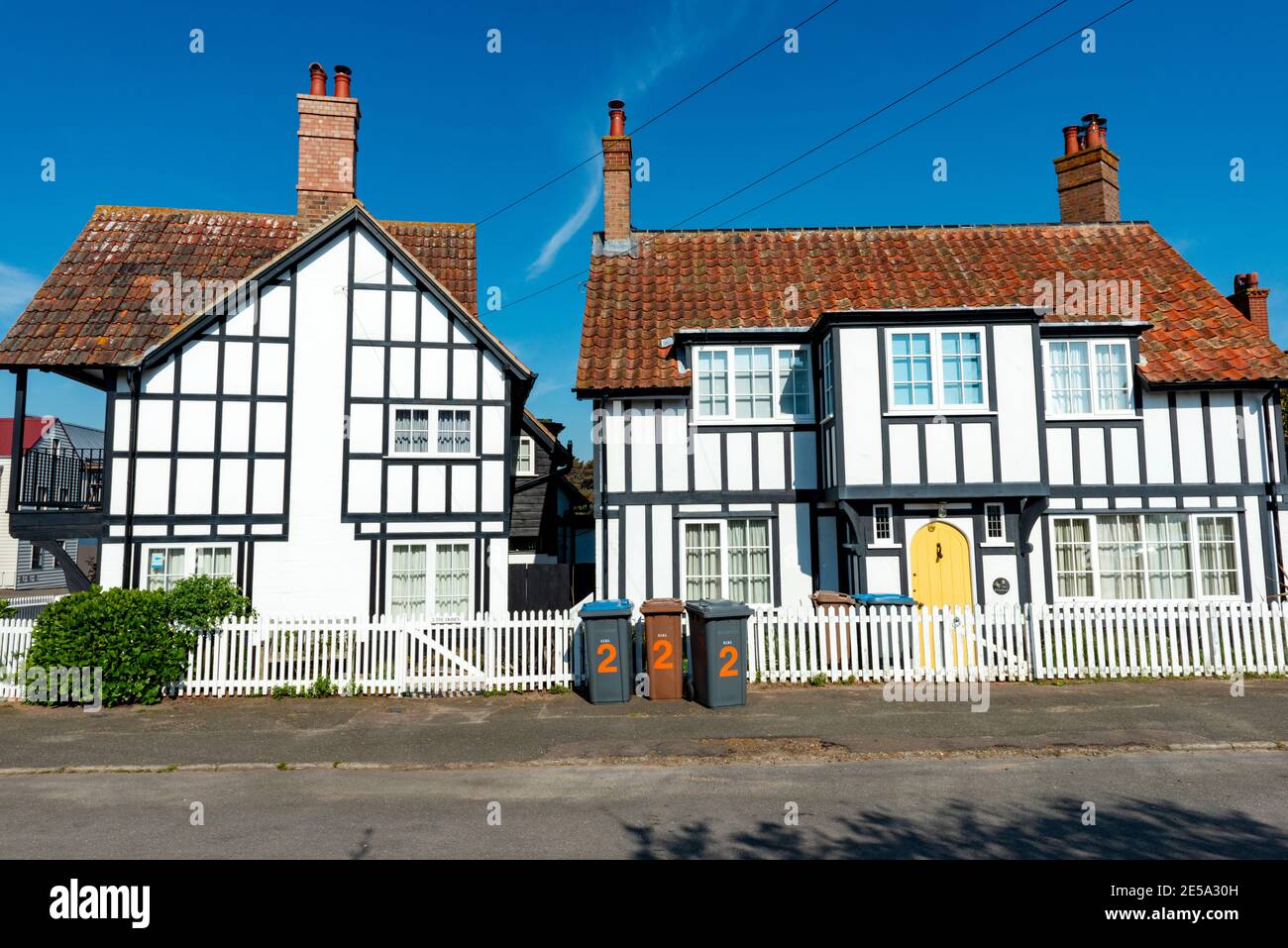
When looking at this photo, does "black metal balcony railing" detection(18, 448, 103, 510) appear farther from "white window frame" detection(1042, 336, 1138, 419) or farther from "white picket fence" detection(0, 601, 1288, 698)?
"white window frame" detection(1042, 336, 1138, 419)

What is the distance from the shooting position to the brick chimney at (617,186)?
1930 cm

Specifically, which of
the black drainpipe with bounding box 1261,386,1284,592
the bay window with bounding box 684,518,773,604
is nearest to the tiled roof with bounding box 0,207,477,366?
the bay window with bounding box 684,518,773,604

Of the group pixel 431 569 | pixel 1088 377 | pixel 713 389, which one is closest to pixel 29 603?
pixel 431 569

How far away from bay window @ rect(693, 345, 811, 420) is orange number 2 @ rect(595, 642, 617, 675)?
625 cm

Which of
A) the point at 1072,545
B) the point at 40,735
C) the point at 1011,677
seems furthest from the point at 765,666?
the point at 40,735

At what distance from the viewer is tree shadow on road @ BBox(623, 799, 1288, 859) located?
554cm

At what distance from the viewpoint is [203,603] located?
39.5ft

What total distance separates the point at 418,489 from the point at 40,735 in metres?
7.25

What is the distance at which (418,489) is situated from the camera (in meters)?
15.5

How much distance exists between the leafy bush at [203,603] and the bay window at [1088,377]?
15775 millimetres

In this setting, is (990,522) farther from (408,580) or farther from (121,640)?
(121,640)

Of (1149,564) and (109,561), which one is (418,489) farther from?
(1149,564)

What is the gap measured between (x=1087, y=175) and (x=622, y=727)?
64.7ft

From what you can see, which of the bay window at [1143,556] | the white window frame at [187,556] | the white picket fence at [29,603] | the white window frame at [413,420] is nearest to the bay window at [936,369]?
the bay window at [1143,556]
